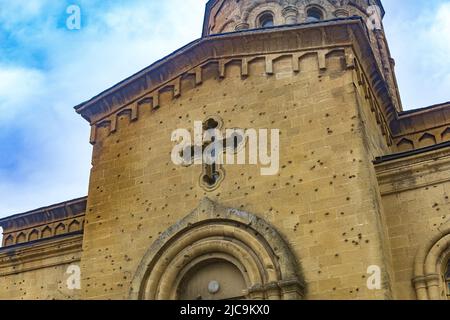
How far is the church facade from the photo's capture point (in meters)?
11.7

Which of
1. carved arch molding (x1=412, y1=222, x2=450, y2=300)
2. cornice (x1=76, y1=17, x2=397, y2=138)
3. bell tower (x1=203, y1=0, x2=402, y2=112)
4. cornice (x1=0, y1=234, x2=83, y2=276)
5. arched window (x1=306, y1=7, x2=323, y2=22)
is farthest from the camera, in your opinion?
arched window (x1=306, y1=7, x2=323, y2=22)

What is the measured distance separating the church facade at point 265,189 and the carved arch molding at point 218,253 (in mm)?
28

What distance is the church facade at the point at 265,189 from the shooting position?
1174 cm

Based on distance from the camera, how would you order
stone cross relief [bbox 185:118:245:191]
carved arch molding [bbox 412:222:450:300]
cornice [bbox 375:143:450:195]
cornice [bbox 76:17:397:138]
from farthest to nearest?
cornice [bbox 76:17:397:138] → stone cross relief [bbox 185:118:245:191] → cornice [bbox 375:143:450:195] → carved arch molding [bbox 412:222:450:300]

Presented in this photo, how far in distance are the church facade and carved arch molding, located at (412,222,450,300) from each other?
0.03 meters

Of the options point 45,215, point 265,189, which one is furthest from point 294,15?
point 45,215

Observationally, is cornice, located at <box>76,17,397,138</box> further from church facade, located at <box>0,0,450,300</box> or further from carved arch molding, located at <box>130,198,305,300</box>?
carved arch molding, located at <box>130,198,305,300</box>

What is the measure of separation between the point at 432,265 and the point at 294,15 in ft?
36.8

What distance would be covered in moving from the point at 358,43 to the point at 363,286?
Result: 242 inches

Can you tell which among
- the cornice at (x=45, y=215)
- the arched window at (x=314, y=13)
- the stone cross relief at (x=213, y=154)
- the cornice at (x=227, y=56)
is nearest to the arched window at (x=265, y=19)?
the arched window at (x=314, y=13)

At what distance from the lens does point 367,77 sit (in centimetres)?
1463

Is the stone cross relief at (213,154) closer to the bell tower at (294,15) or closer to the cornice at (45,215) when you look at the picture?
the bell tower at (294,15)

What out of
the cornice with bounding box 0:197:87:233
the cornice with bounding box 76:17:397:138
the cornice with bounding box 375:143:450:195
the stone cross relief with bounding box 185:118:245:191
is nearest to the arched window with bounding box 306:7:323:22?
the cornice with bounding box 76:17:397:138

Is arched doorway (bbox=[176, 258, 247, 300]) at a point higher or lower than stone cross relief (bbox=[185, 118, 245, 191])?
lower
